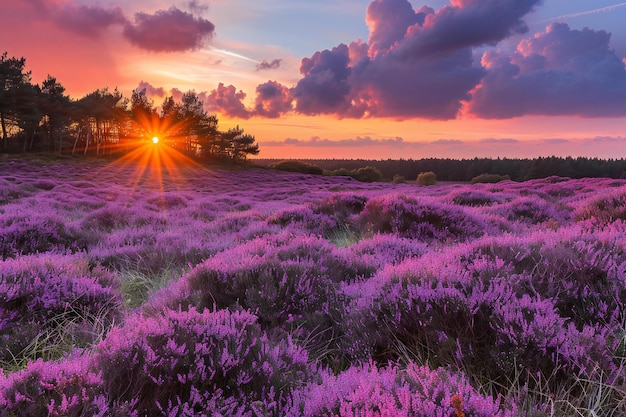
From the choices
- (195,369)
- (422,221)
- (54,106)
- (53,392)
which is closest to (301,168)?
(54,106)

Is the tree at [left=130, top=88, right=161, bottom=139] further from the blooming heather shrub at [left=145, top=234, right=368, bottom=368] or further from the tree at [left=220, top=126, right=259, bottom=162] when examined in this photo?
the blooming heather shrub at [left=145, top=234, right=368, bottom=368]

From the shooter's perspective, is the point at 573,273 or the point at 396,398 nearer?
Answer: the point at 396,398

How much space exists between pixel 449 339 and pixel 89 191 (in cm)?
2283

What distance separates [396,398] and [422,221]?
6.65 metres

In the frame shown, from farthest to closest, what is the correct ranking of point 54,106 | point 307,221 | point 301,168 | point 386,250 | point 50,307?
point 301,168 < point 54,106 < point 307,221 < point 386,250 < point 50,307

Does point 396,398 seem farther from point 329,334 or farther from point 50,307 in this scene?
point 50,307

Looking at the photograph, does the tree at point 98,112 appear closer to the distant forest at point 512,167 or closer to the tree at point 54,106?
the tree at point 54,106

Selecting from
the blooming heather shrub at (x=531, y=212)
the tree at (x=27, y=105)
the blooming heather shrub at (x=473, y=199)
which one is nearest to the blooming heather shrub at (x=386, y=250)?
the blooming heather shrub at (x=531, y=212)

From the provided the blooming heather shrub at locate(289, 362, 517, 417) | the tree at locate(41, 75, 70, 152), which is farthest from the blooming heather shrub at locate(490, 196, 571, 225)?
the tree at locate(41, 75, 70, 152)

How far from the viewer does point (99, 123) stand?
8425cm

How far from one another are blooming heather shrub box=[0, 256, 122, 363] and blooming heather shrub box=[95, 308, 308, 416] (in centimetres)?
136

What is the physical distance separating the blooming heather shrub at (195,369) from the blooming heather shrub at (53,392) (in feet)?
0.27

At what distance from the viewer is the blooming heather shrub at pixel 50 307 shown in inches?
136

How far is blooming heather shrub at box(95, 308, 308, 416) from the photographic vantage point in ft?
6.89
